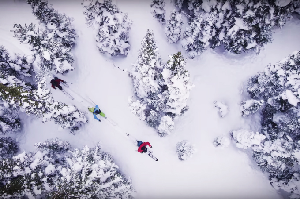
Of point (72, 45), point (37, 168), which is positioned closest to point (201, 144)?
point (37, 168)

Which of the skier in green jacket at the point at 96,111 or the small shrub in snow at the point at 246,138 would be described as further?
the skier in green jacket at the point at 96,111

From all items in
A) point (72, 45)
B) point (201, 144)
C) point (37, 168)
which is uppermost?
point (72, 45)

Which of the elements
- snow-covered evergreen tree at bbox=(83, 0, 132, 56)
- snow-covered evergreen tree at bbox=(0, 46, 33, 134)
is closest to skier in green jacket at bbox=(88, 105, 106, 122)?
snow-covered evergreen tree at bbox=(0, 46, 33, 134)

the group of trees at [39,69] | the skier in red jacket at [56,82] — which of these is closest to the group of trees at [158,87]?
the group of trees at [39,69]

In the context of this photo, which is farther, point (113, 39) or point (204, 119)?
point (204, 119)

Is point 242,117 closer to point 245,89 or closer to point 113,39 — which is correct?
point 245,89

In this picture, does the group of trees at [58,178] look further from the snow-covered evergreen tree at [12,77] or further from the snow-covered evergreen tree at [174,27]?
the snow-covered evergreen tree at [174,27]

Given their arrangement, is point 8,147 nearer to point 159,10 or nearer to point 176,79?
point 176,79

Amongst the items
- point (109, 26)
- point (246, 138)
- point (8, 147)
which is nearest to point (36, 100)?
point (8, 147)
